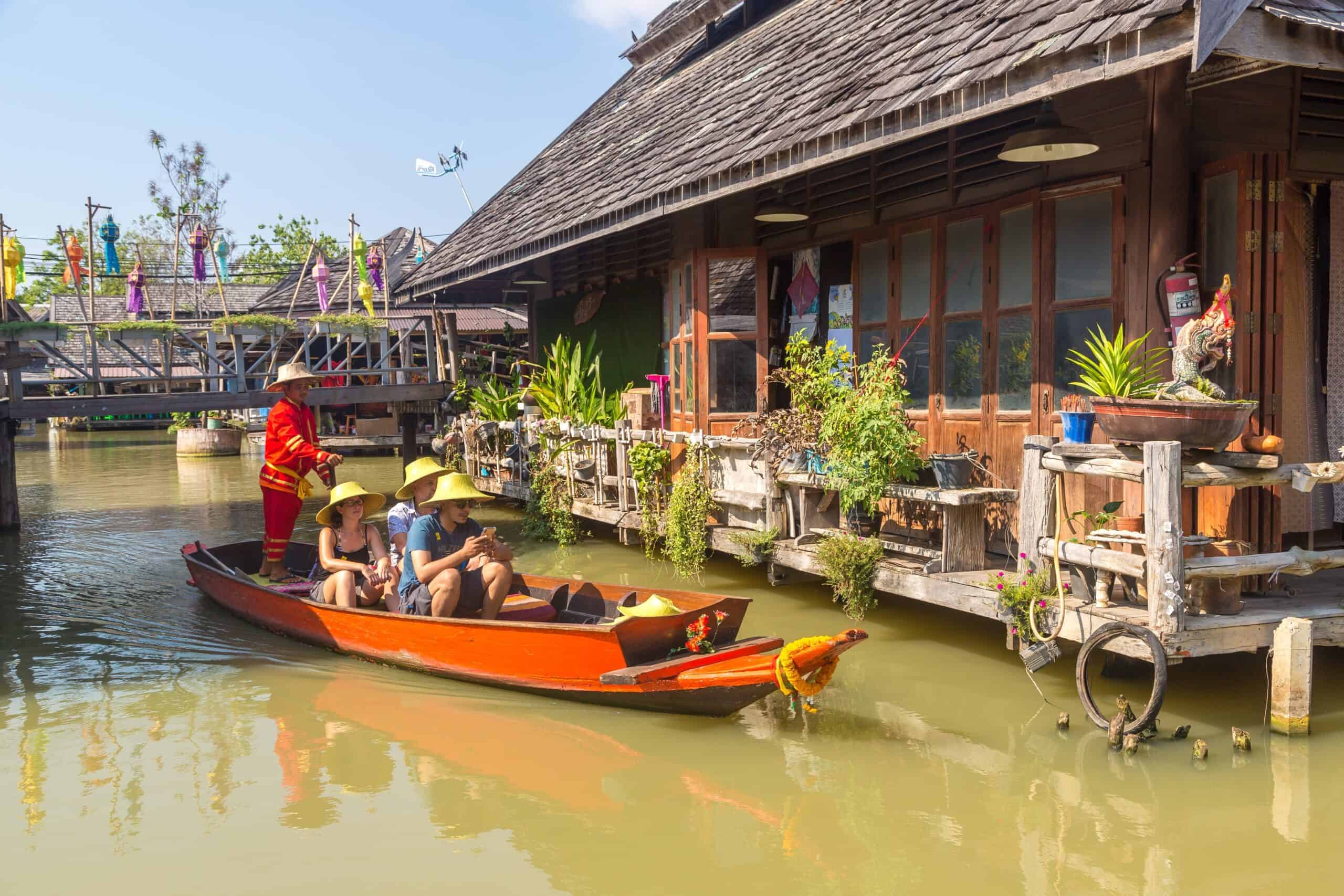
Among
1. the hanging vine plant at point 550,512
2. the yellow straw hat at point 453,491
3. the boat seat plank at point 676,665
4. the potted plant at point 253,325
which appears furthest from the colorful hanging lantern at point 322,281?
the boat seat plank at point 676,665

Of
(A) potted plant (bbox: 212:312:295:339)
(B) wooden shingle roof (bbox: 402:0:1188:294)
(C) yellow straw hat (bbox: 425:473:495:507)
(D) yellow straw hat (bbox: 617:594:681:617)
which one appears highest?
(B) wooden shingle roof (bbox: 402:0:1188:294)

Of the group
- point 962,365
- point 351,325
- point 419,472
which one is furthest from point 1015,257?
point 351,325

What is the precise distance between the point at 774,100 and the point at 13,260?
1410 cm

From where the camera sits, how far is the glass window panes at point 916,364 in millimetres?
8578

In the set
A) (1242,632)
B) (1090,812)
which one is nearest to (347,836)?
(1090,812)

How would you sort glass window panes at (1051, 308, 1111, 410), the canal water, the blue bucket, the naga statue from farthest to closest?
glass window panes at (1051, 308, 1111, 410)
the blue bucket
the naga statue
the canal water

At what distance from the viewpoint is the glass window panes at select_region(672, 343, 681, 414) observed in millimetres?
10875

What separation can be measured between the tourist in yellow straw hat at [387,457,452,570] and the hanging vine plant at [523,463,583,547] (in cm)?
416

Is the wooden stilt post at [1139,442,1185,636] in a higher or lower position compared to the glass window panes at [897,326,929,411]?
A: lower

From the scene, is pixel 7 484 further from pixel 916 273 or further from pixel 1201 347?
pixel 1201 347

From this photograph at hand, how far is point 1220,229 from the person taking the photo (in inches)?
257

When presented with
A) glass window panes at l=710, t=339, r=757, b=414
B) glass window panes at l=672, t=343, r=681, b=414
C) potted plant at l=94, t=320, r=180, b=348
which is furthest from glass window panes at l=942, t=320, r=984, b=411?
potted plant at l=94, t=320, r=180, b=348

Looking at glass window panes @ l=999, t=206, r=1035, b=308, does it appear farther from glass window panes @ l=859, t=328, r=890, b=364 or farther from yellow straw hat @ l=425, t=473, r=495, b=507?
yellow straw hat @ l=425, t=473, r=495, b=507

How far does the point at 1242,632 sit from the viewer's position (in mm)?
5574
